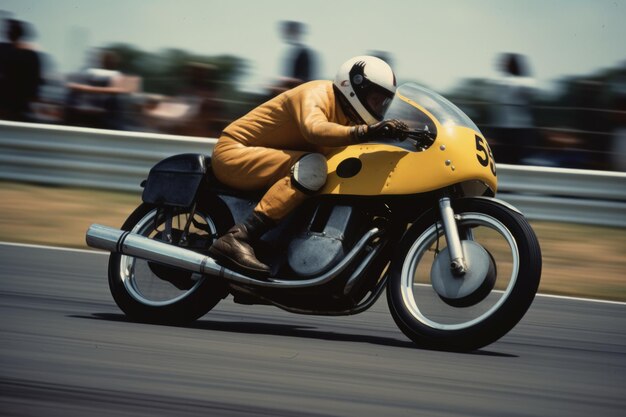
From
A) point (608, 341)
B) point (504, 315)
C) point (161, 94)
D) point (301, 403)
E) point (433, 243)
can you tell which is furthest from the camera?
point (161, 94)

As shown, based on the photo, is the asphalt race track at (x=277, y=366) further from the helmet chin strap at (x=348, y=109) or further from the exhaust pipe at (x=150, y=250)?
the helmet chin strap at (x=348, y=109)

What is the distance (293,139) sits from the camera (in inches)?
244

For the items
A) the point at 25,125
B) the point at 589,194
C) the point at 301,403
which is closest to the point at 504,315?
the point at 301,403

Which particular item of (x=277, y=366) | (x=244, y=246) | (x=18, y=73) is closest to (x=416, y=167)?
(x=244, y=246)

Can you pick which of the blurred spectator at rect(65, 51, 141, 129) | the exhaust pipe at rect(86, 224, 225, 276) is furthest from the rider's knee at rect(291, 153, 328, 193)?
the blurred spectator at rect(65, 51, 141, 129)

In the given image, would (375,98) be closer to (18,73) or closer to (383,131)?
(383,131)

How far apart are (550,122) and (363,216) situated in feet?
19.5

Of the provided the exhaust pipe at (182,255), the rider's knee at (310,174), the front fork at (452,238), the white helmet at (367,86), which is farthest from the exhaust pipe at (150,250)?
the front fork at (452,238)

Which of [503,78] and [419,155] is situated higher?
[419,155]

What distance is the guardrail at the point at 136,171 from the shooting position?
1101 centimetres

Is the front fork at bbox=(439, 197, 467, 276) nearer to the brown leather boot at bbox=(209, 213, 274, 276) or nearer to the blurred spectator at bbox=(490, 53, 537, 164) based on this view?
the brown leather boot at bbox=(209, 213, 274, 276)

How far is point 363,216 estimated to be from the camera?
5914mm

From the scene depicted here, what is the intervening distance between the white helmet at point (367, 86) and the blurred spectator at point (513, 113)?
5.53 metres

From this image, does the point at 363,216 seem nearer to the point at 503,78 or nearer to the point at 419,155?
the point at 419,155
